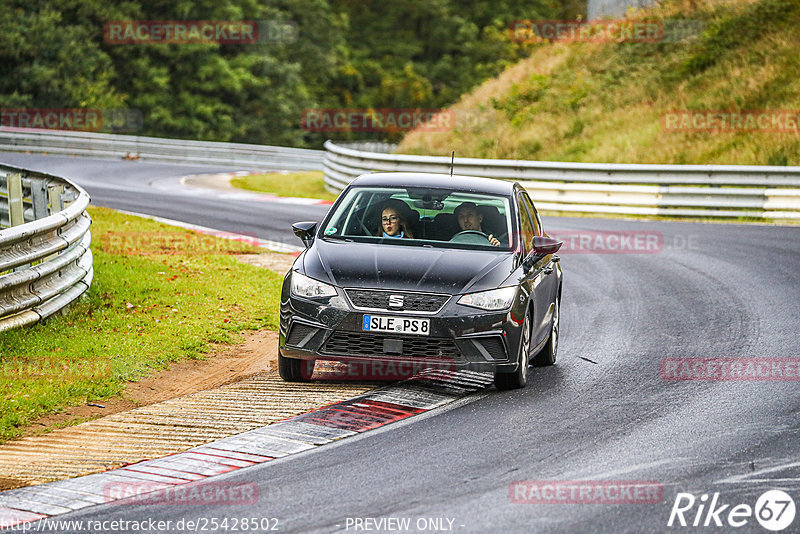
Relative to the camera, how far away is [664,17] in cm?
3709

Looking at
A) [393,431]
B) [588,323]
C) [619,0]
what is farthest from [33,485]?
[619,0]

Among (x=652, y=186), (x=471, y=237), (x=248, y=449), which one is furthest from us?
(x=652, y=186)

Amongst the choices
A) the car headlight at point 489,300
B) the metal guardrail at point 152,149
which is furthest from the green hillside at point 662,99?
the car headlight at point 489,300

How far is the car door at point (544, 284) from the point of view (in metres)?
9.66

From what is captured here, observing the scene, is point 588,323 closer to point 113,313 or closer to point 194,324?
point 194,324

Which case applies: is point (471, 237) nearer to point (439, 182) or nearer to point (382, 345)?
point (439, 182)

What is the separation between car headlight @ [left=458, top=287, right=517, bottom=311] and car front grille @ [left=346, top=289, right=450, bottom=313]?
169 millimetres

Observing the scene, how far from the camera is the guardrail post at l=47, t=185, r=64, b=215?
1410 centimetres

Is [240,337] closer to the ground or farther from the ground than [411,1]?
closer to the ground

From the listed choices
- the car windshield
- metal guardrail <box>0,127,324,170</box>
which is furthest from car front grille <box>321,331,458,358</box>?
metal guardrail <box>0,127,324,170</box>

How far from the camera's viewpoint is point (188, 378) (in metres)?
9.45

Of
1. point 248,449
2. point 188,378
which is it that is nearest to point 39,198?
A: point 188,378

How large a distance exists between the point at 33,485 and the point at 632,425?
4.00 metres

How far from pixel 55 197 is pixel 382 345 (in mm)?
7250
